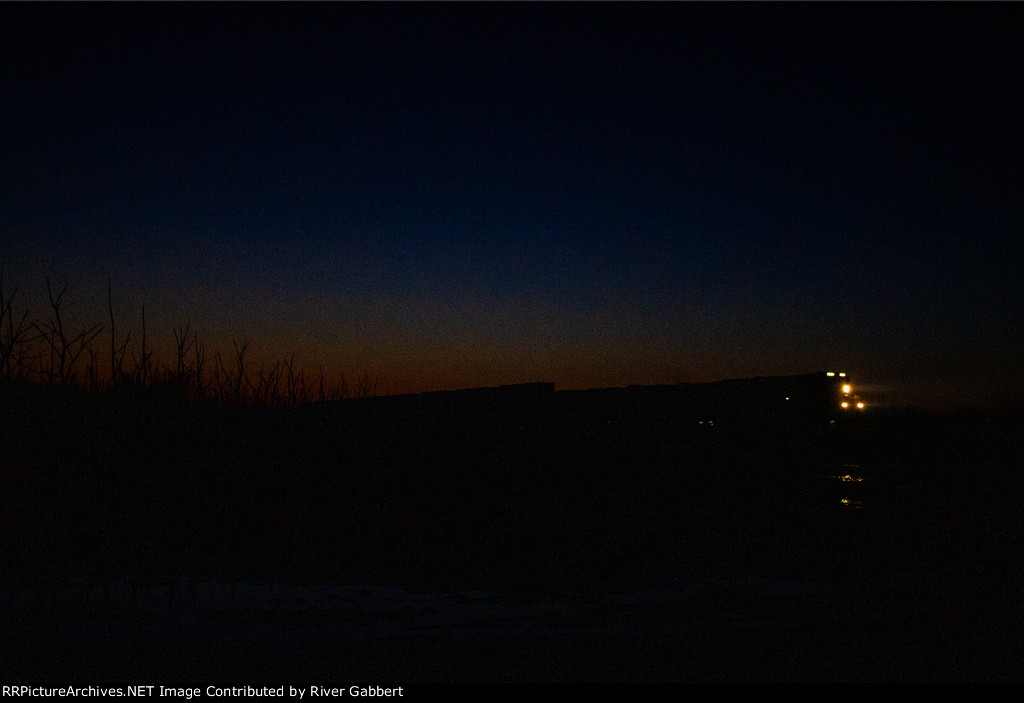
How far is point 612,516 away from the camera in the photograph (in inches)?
215

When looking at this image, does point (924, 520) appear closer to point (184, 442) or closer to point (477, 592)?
point (477, 592)

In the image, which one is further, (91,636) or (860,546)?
(860,546)

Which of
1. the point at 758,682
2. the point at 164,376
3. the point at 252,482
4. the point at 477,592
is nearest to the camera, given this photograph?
the point at 758,682

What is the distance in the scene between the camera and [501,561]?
4.18 m

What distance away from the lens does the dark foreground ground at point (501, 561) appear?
111 inches

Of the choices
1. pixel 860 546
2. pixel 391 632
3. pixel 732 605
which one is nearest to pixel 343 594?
pixel 391 632

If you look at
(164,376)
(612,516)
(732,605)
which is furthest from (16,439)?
(732,605)

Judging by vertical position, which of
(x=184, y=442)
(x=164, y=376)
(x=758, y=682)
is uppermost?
(x=164, y=376)

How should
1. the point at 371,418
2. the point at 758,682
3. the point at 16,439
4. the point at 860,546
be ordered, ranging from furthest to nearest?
1. the point at 371,418
2. the point at 16,439
3. the point at 860,546
4. the point at 758,682

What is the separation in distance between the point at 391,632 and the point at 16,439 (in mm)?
7390

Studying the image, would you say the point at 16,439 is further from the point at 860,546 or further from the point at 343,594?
the point at 860,546

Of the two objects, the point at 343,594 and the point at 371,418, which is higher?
the point at 371,418

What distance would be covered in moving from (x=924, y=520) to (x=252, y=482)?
622 centimetres

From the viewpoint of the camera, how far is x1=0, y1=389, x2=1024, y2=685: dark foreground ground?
2.82 m
